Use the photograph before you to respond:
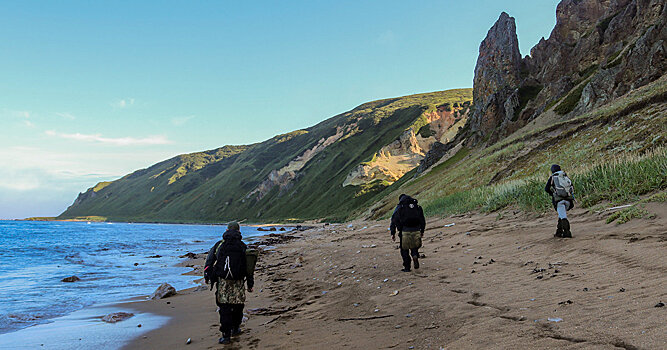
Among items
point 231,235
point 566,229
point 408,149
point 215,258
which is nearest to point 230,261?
point 215,258

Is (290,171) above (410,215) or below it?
above

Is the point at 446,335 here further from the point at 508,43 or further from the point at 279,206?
the point at 279,206

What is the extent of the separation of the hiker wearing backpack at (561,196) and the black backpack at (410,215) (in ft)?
11.7

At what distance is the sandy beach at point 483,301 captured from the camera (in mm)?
4338

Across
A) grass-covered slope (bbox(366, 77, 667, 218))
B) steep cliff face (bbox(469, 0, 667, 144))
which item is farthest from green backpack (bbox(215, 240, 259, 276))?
steep cliff face (bbox(469, 0, 667, 144))

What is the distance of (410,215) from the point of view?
10445 millimetres

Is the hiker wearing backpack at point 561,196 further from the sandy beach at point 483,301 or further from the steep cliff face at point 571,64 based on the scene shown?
the steep cliff face at point 571,64

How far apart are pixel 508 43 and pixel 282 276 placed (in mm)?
88566

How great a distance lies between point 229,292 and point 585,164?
1866cm

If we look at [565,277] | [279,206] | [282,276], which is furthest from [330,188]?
[565,277]

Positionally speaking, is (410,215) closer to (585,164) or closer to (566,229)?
(566,229)

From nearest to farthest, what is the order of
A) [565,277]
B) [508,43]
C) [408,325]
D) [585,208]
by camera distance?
[408,325] < [565,277] < [585,208] < [508,43]

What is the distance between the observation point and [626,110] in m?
26.9

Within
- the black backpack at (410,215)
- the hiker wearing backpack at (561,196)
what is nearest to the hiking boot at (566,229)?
the hiker wearing backpack at (561,196)
